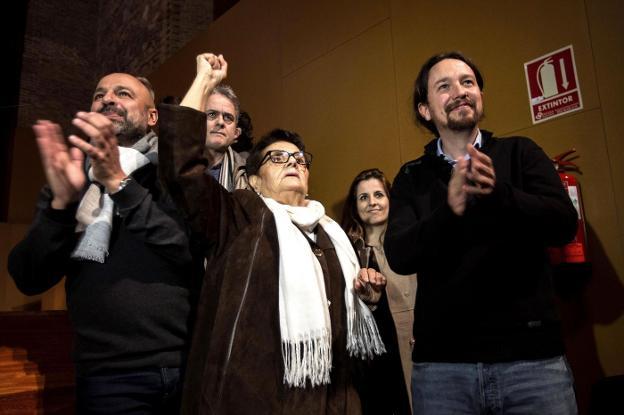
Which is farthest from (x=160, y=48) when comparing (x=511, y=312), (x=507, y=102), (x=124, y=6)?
(x=511, y=312)

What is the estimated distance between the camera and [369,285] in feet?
5.30

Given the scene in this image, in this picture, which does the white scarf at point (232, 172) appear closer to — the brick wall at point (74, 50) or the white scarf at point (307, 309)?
the white scarf at point (307, 309)

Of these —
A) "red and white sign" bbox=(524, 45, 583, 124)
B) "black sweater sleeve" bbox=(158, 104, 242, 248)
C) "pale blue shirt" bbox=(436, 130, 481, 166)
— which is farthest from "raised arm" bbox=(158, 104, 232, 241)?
Result: "red and white sign" bbox=(524, 45, 583, 124)

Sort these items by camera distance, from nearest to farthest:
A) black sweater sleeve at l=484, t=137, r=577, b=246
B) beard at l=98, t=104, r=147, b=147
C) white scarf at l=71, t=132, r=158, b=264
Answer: black sweater sleeve at l=484, t=137, r=577, b=246 < white scarf at l=71, t=132, r=158, b=264 < beard at l=98, t=104, r=147, b=147

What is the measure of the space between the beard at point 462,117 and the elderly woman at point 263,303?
1.83 ft

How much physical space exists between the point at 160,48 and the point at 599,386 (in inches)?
228

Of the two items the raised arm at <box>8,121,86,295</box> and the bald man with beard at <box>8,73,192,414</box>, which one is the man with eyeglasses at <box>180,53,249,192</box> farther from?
the raised arm at <box>8,121,86,295</box>

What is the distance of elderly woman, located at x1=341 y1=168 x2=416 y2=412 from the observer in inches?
95.4

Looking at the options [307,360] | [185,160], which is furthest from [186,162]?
[307,360]

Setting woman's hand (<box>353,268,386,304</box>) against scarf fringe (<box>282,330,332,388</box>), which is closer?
scarf fringe (<box>282,330,332,388</box>)

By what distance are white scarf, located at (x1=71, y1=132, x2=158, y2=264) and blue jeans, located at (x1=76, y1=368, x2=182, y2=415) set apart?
34 cm

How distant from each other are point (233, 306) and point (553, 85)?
1.96m

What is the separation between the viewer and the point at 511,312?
4.05ft

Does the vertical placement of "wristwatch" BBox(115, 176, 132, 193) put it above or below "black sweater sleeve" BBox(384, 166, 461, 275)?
above
